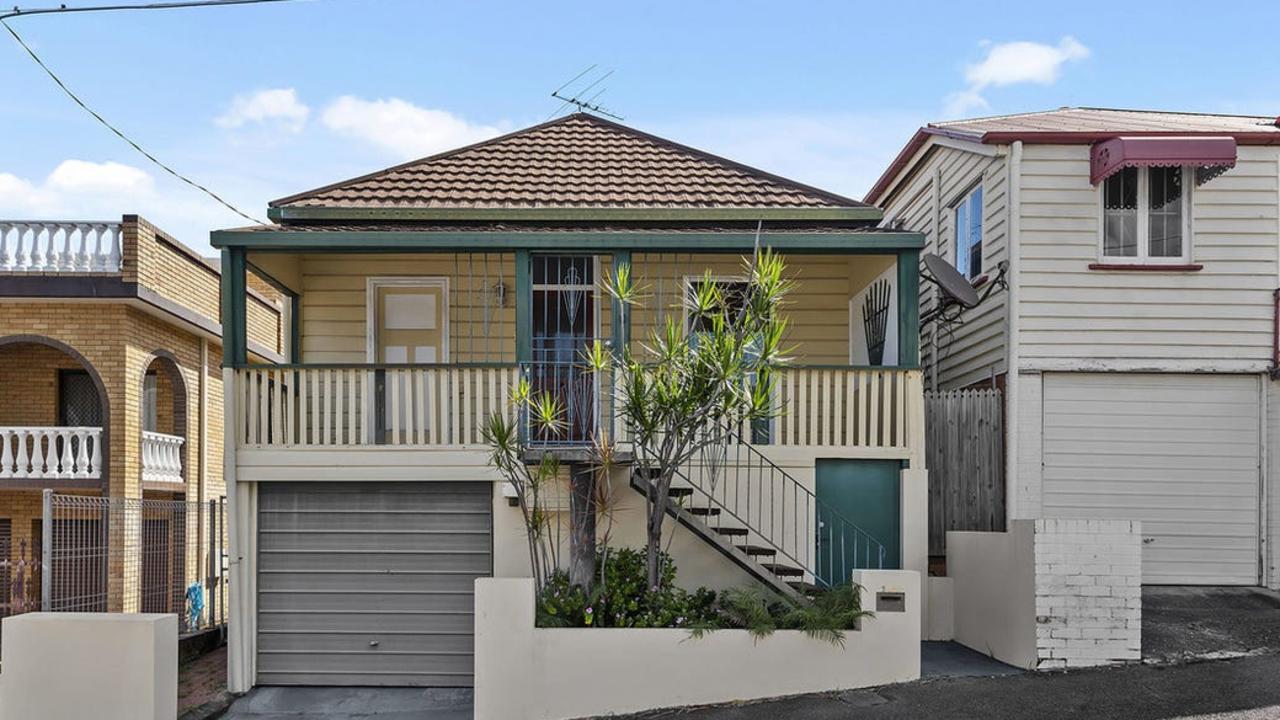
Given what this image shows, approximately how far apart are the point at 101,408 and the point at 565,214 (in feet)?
27.6

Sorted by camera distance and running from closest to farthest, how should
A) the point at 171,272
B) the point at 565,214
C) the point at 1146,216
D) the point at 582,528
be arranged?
the point at 582,528, the point at 565,214, the point at 1146,216, the point at 171,272

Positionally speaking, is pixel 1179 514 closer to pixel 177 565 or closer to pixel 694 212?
pixel 694 212

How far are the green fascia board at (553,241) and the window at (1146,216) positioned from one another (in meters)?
2.49

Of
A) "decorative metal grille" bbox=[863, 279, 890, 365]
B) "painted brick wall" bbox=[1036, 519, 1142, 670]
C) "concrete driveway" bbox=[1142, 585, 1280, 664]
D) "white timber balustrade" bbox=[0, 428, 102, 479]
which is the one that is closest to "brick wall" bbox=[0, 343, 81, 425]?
"white timber balustrade" bbox=[0, 428, 102, 479]

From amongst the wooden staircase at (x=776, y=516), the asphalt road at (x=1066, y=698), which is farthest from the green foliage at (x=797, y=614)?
the wooden staircase at (x=776, y=516)

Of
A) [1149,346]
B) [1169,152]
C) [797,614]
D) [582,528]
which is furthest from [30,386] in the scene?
[1169,152]

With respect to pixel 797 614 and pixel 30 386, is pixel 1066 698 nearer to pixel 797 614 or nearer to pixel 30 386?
pixel 797 614

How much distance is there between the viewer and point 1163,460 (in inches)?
457

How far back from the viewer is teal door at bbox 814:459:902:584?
11.0 meters

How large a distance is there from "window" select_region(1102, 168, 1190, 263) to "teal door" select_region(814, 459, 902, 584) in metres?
3.54

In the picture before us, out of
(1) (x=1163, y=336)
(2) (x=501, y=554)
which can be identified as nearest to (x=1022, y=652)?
(1) (x=1163, y=336)

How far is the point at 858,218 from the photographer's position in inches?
464

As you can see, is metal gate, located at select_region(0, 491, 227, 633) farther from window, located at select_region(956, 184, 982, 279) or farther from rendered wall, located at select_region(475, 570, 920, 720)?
window, located at select_region(956, 184, 982, 279)

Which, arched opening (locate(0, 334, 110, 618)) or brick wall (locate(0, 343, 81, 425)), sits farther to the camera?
brick wall (locate(0, 343, 81, 425))
